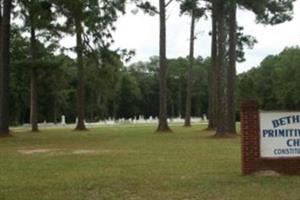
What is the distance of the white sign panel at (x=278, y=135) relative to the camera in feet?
47.2

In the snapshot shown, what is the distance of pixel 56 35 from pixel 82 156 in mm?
28043

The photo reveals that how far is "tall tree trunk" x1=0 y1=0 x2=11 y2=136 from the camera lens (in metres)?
34.4

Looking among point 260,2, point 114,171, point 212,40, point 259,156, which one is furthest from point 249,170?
point 212,40

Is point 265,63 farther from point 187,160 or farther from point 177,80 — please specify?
point 187,160

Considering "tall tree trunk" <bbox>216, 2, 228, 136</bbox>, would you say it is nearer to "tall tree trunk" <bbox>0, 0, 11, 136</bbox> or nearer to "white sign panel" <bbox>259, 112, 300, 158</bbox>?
"tall tree trunk" <bbox>0, 0, 11, 136</bbox>

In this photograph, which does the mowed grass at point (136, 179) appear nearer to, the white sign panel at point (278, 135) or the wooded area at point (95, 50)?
the white sign panel at point (278, 135)

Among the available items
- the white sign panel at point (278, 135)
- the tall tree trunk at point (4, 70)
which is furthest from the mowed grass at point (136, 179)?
the tall tree trunk at point (4, 70)

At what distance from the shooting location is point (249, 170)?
1427cm

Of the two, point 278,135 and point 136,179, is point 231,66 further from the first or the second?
point 136,179

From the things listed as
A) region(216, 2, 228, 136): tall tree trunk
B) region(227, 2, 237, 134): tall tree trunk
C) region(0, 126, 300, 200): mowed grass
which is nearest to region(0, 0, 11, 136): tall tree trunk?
region(216, 2, 228, 136): tall tree trunk

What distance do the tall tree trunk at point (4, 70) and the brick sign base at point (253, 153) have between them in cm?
2189

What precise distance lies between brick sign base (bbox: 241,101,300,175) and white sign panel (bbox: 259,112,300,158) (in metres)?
0.11

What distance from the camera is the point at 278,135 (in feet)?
47.2

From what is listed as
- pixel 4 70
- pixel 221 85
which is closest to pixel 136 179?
pixel 221 85
